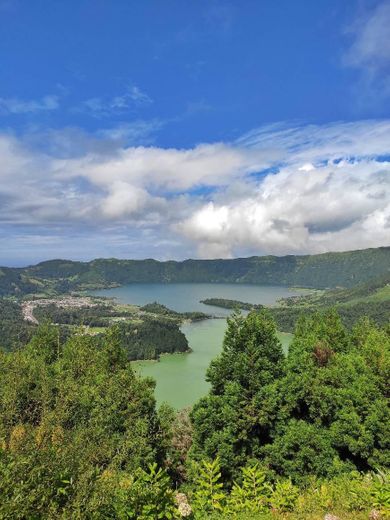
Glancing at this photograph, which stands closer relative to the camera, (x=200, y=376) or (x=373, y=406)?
(x=373, y=406)

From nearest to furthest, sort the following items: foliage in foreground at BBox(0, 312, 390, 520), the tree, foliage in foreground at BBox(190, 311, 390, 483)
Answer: foliage in foreground at BBox(0, 312, 390, 520)
foliage in foreground at BBox(190, 311, 390, 483)
the tree

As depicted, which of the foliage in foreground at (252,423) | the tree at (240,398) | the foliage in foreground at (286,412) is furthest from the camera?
the tree at (240,398)

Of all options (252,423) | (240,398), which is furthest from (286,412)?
(240,398)

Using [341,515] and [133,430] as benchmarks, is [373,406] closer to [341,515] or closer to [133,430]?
[341,515]

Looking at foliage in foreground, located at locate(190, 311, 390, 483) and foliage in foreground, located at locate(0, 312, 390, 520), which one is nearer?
foliage in foreground, located at locate(0, 312, 390, 520)

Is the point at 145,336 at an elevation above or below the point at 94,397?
below

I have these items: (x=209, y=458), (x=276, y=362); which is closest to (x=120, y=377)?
(x=209, y=458)

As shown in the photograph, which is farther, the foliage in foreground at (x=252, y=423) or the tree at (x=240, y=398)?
the tree at (x=240, y=398)

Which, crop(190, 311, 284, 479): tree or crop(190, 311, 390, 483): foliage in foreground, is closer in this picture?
crop(190, 311, 390, 483): foliage in foreground

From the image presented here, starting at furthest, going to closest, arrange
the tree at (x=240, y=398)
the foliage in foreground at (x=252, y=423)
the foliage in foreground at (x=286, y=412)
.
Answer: the tree at (x=240, y=398)
the foliage in foreground at (x=286, y=412)
the foliage in foreground at (x=252, y=423)

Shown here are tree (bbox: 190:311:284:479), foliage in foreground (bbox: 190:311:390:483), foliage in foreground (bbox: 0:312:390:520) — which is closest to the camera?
foliage in foreground (bbox: 0:312:390:520)

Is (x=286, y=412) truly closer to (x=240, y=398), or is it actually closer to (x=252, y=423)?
(x=252, y=423)
